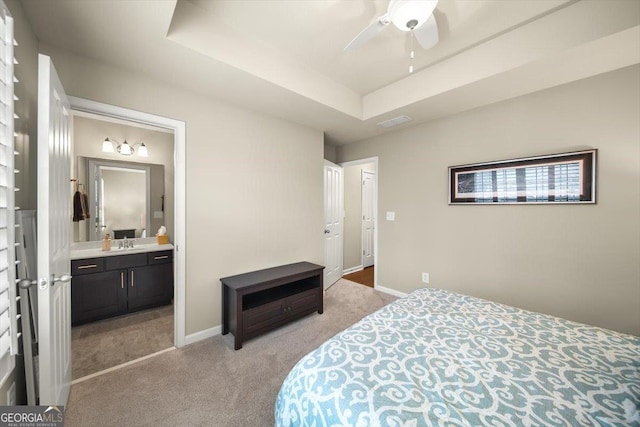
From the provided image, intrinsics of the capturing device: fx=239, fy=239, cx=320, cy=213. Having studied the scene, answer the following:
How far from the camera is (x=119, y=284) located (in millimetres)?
2725

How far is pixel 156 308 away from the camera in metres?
3.04

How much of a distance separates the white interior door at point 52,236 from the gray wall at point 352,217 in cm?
381

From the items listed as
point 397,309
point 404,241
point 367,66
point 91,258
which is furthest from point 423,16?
point 91,258

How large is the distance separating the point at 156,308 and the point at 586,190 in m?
4.77

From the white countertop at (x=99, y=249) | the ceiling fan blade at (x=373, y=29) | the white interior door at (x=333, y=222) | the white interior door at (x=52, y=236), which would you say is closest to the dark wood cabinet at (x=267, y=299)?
the white interior door at (x=333, y=222)

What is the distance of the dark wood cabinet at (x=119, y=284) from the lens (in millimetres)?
2521

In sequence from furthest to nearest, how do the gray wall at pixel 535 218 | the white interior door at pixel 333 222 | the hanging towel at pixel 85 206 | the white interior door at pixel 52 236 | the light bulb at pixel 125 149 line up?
1. the white interior door at pixel 333 222
2. the light bulb at pixel 125 149
3. the hanging towel at pixel 85 206
4. the gray wall at pixel 535 218
5. the white interior door at pixel 52 236

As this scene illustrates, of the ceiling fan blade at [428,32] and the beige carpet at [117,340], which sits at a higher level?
the ceiling fan blade at [428,32]

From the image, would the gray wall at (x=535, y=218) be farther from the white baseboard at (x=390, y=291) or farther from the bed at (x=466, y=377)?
the bed at (x=466, y=377)

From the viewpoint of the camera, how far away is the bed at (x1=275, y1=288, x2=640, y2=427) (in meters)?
0.86

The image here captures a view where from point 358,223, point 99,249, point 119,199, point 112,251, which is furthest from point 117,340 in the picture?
point 358,223

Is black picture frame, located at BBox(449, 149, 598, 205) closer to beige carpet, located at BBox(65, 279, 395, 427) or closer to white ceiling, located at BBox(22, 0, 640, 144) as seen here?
white ceiling, located at BBox(22, 0, 640, 144)
